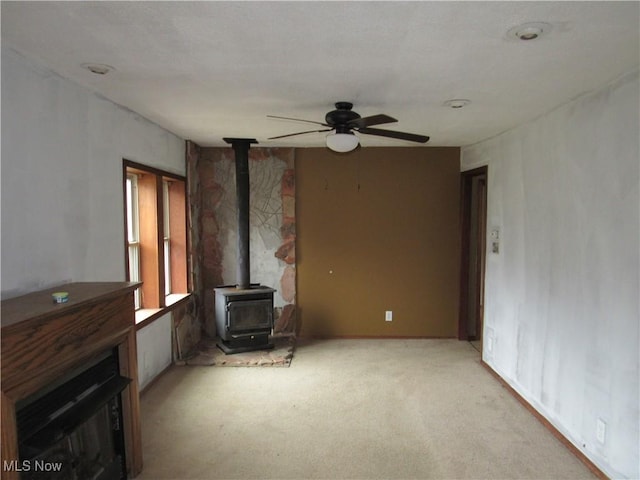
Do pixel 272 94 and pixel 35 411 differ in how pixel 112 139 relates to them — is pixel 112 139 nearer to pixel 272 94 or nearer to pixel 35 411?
pixel 272 94

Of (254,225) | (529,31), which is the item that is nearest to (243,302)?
A: (254,225)

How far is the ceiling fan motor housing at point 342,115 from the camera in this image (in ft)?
9.01

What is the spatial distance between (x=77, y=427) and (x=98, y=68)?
5.90 feet

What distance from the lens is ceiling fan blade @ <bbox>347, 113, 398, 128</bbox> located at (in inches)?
99.2

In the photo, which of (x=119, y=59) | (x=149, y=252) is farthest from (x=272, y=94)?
(x=149, y=252)

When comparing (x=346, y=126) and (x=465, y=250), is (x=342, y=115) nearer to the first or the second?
(x=346, y=126)

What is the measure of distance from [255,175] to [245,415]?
278 cm

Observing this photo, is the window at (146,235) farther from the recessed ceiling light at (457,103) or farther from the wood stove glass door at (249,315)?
the recessed ceiling light at (457,103)

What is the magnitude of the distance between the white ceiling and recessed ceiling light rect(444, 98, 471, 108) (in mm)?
→ 77

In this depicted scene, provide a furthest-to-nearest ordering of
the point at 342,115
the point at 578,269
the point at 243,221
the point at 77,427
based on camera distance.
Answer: the point at 243,221
the point at 342,115
the point at 578,269
the point at 77,427

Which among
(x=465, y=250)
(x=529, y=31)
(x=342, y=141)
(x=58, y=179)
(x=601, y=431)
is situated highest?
(x=529, y=31)

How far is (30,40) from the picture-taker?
179cm

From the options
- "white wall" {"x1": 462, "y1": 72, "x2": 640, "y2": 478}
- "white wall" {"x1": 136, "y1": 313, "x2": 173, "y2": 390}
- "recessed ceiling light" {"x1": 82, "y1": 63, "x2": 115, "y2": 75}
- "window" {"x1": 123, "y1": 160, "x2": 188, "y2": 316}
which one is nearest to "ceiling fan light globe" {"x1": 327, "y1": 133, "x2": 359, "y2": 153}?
"recessed ceiling light" {"x1": 82, "y1": 63, "x2": 115, "y2": 75}

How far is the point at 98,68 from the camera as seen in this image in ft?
7.05
